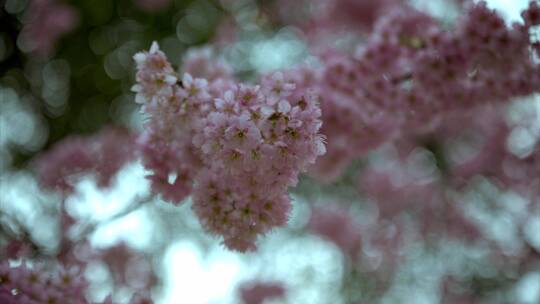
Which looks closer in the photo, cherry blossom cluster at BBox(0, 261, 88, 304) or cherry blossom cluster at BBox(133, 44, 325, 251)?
cherry blossom cluster at BBox(133, 44, 325, 251)

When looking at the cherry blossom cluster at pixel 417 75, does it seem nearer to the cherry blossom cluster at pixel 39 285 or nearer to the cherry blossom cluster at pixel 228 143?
the cherry blossom cluster at pixel 228 143

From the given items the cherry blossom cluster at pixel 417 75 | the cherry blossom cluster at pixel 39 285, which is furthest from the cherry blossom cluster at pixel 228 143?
the cherry blossom cluster at pixel 417 75

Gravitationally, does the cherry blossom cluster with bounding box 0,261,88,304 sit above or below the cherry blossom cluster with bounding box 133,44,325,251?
below

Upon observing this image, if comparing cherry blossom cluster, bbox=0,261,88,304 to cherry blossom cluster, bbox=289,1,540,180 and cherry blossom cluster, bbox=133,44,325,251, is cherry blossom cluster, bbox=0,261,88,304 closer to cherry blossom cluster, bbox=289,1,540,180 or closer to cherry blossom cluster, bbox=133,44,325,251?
cherry blossom cluster, bbox=133,44,325,251

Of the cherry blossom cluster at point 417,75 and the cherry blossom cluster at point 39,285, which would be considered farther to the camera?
the cherry blossom cluster at point 417,75

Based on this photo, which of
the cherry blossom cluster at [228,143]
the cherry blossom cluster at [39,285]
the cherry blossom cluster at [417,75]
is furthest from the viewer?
the cherry blossom cluster at [417,75]

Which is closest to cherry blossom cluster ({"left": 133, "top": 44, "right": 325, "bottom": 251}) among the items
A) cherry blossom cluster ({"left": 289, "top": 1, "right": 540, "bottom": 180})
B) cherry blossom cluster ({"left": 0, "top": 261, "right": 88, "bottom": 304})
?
cherry blossom cluster ({"left": 0, "top": 261, "right": 88, "bottom": 304})

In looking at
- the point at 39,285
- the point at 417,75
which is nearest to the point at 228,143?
the point at 39,285

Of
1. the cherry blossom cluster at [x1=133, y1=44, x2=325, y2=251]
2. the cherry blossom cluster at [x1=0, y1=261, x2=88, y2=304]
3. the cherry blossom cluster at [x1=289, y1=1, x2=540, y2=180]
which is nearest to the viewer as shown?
the cherry blossom cluster at [x1=133, y1=44, x2=325, y2=251]

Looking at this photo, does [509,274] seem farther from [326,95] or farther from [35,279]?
[35,279]
